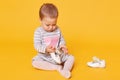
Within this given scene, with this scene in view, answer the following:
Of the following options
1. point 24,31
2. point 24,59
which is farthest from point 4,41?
point 24,59

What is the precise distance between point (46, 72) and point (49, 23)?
29 cm

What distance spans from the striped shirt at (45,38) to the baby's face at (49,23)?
0.03m


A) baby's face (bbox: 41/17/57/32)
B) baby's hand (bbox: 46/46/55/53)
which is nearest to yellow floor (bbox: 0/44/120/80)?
baby's hand (bbox: 46/46/55/53)

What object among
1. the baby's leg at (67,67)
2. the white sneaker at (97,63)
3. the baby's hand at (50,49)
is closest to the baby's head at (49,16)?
the baby's hand at (50,49)

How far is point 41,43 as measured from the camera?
2.22 metres

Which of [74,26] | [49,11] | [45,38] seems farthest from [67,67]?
[74,26]

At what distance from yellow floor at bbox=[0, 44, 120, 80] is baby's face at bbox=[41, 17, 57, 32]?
9.9 inches

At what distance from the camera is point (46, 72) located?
217 centimetres

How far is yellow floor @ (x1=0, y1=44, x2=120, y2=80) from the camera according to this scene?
6.92 feet

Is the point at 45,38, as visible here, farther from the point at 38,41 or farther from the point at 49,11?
the point at 49,11

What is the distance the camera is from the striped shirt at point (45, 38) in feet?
7.21

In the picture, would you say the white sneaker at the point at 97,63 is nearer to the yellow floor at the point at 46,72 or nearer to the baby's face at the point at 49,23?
the yellow floor at the point at 46,72

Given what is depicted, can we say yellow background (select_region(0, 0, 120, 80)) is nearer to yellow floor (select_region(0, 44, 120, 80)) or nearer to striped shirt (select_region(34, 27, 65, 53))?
yellow floor (select_region(0, 44, 120, 80))

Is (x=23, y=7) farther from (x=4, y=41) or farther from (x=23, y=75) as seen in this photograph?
(x=23, y=75)
